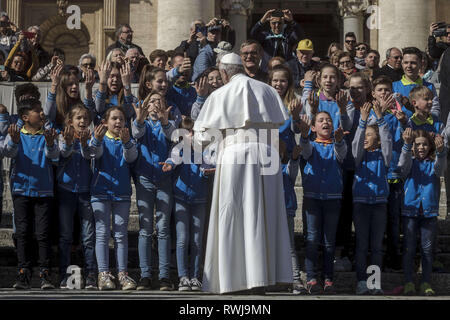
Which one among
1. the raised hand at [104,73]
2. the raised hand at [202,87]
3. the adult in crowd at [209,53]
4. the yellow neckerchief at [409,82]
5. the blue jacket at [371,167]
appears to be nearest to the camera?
the blue jacket at [371,167]

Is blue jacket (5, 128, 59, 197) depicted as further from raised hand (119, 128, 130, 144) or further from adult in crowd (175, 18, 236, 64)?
adult in crowd (175, 18, 236, 64)

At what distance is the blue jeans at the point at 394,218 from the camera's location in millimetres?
9727

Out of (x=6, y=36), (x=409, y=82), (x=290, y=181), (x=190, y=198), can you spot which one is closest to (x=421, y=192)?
(x=290, y=181)

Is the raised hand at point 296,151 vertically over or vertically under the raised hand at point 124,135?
under

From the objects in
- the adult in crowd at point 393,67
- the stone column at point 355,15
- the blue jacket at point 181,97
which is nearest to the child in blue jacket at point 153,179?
the blue jacket at point 181,97

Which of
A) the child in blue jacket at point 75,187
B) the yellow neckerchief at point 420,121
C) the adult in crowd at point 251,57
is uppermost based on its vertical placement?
the adult in crowd at point 251,57

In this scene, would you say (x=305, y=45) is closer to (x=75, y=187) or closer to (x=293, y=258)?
(x=293, y=258)

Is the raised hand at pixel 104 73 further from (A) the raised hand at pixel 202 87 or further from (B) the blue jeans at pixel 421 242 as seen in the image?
(B) the blue jeans at pixel 421 242

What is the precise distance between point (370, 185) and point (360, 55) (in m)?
4.47

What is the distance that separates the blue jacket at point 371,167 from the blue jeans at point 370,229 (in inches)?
3.5

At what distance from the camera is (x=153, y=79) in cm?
972

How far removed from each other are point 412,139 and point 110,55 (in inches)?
157

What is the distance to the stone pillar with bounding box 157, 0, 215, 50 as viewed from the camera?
17875 millimetres
